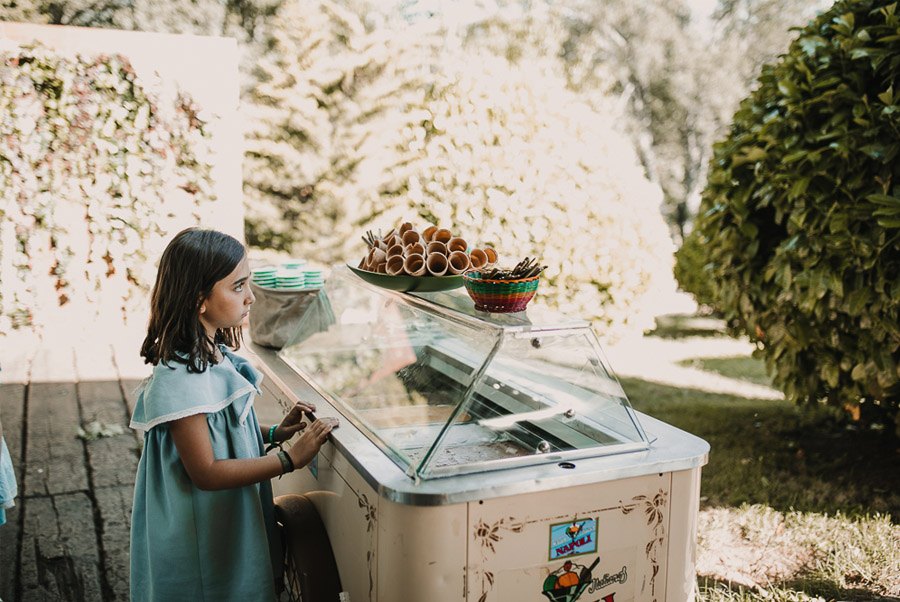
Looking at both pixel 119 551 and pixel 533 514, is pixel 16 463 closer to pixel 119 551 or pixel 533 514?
pixel 119 551

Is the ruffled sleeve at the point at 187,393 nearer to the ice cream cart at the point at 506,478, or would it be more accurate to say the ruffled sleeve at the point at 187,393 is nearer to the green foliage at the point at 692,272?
the ice cream cart at the point at 506,478

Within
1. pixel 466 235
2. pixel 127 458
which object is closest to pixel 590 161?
pixel 466 235

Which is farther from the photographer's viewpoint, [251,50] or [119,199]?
[251,50]

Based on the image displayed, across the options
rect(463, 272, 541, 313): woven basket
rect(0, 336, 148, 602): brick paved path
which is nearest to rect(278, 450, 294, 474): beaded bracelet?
rect(463, 272, 541, 313): woven basket

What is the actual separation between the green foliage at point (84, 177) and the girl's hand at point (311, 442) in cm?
502

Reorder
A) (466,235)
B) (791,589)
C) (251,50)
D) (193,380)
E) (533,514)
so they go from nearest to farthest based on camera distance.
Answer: (533,514) < (193,380) < (791,589) < (466,235) < (251,50)

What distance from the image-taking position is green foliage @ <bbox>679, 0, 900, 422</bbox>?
3590mm

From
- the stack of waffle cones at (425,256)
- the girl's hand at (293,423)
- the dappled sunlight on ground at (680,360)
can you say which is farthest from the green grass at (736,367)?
the girl's hand at (293,423)

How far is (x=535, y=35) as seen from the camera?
2212cm

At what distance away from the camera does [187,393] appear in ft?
6.98

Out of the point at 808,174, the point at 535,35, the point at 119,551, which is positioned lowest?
the point at 119,551

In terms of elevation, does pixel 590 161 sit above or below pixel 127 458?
above

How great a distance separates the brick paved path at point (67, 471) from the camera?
311 cm

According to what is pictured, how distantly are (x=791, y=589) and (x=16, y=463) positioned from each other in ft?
12.2
